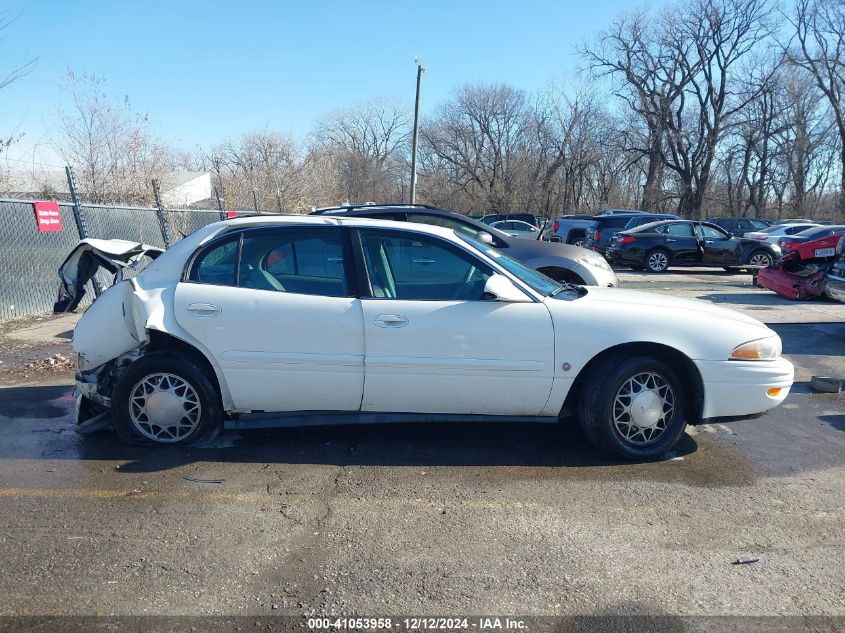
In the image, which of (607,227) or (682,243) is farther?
(607,227)

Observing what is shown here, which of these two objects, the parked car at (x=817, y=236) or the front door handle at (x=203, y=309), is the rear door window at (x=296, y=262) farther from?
the parked car at (x=817, y=236)

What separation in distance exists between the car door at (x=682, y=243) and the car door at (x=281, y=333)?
16799mm

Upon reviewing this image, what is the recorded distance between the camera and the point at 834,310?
Result: 36.1ft

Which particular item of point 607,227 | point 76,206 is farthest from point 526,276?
point 607,227

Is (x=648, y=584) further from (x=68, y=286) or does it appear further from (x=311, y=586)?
(x=68, y=286)

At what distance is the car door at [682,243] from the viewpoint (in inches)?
757

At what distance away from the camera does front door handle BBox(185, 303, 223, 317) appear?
4.38 meters

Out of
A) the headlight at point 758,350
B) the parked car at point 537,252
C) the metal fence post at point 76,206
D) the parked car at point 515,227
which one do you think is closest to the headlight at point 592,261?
the parked car at point 537,252

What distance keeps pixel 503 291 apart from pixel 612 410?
107cm

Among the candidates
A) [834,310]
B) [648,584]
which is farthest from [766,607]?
[834,310]

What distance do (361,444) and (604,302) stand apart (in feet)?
6.55

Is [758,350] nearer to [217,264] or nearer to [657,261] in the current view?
[217,264]

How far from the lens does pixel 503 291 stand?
4.32 meters

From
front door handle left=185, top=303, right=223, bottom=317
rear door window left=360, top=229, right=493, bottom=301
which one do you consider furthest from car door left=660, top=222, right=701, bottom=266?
front door handle left=185, top=303, right=223, bottom=317
